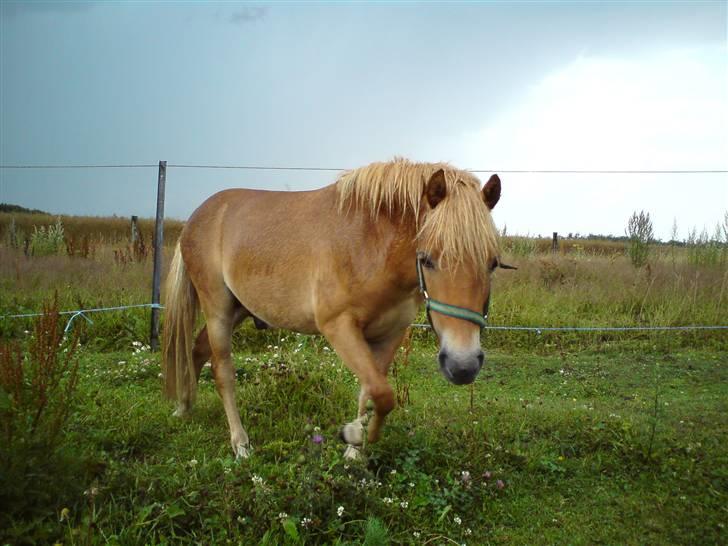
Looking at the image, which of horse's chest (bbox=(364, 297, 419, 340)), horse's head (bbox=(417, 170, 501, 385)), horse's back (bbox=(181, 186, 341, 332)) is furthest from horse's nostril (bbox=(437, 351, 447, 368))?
horse's back (bbox=(181, 186, 341, 332))

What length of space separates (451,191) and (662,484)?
232 centimetres

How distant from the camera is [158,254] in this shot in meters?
7.57

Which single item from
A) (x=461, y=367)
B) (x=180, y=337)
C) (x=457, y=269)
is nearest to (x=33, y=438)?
(x=180, y=337)

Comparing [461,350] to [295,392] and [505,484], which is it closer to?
[505,484]

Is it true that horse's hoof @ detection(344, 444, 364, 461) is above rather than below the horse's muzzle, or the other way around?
below

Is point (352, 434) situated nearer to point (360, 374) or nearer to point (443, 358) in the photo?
point (360, 374)

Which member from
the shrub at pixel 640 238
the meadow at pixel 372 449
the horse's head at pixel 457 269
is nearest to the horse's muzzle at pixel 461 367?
the horse's head at pixel 457 269

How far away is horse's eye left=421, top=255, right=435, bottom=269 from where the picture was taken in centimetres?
287

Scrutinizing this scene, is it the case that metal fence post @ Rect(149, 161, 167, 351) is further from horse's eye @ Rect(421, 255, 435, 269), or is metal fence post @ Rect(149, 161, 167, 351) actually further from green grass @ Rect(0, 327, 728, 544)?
horse's eye @ Rect(421, 255, 435, 269)

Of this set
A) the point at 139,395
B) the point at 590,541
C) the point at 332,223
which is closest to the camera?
the point at 590,541

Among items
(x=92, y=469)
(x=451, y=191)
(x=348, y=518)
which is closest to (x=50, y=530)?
(x=92, y=469)

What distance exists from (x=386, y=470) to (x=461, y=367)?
1.21 m

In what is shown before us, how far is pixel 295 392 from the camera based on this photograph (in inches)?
181

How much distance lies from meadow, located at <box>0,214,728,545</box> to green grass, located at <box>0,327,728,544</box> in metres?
0.01
